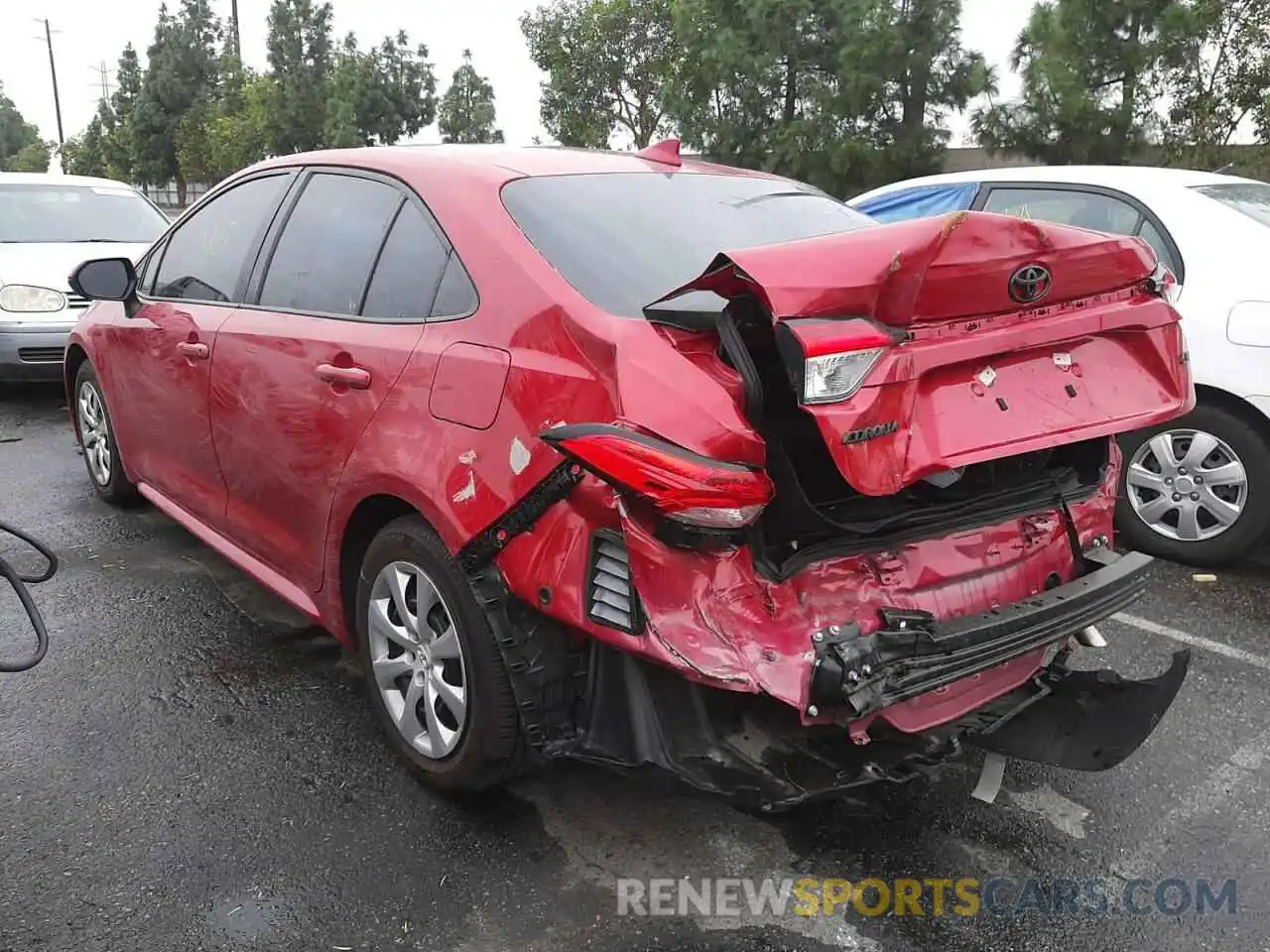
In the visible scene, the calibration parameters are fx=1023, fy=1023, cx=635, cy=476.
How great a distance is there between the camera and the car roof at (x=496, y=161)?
112 inches

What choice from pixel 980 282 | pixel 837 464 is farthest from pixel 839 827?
pixel 980 282

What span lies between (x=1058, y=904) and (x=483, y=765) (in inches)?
56.3

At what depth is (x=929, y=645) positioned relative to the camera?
2121 mm

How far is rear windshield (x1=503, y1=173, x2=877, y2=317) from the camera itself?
248 cm

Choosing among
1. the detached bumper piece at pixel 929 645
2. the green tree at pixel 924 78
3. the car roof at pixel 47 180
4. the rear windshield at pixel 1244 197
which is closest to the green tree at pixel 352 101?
the green tree at pixel 924 78

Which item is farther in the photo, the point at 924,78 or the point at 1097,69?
the point at 924,78

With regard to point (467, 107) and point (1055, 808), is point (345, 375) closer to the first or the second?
point (1055, 808)

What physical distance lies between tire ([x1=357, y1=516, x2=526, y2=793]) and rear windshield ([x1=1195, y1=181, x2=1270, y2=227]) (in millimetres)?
4063

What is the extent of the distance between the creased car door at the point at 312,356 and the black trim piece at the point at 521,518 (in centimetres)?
55

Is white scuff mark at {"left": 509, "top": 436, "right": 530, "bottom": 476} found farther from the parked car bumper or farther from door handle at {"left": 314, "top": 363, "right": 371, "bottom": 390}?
the parked car bumper

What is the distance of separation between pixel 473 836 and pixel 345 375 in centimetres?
127

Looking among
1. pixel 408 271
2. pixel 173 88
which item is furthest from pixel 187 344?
pixel 173 88

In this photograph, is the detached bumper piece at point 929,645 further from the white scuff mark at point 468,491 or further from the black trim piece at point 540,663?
the white scuff mark at point 468,491

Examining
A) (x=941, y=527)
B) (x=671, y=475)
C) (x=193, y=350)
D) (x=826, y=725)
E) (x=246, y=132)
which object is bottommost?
(x=826, y=725)
